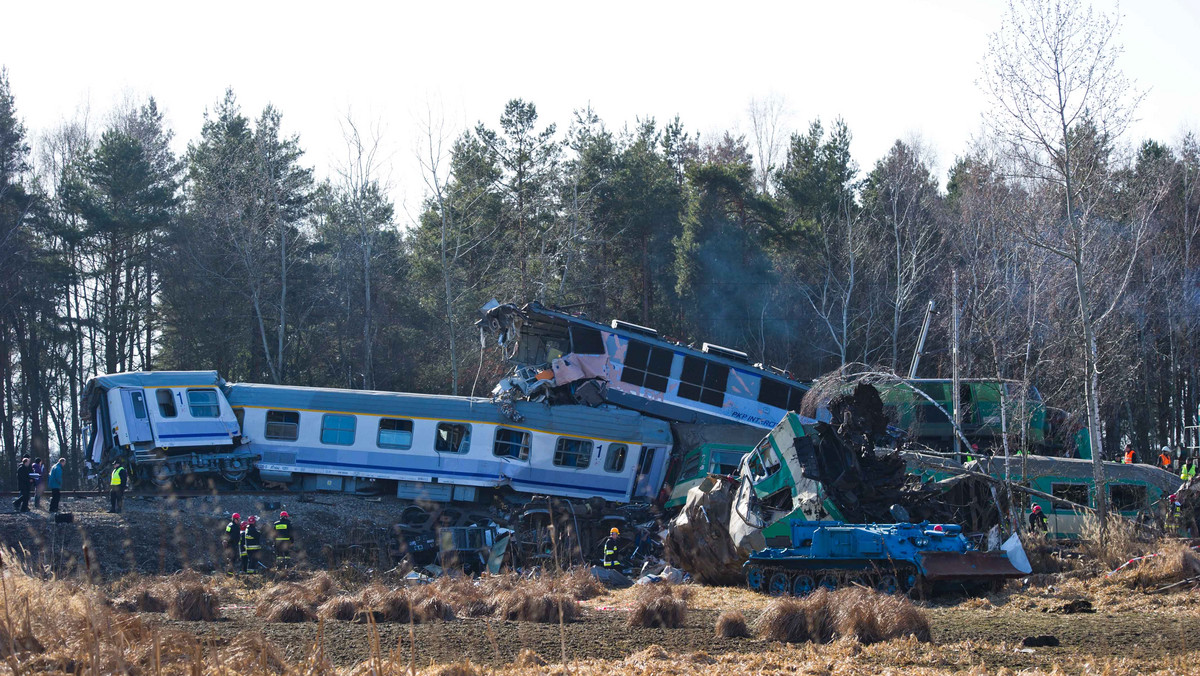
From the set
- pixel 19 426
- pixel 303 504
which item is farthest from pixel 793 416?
pixel 19 426

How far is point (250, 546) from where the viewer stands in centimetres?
1884

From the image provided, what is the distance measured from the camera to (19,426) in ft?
138

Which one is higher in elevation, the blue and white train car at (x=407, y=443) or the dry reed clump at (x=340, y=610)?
the blue and white train car at (x=407, y=443)

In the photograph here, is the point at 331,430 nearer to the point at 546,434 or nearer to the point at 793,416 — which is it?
the point at 546,434

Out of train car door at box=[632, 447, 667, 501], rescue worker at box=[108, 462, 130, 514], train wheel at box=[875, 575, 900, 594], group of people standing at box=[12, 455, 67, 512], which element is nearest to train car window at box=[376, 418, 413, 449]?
rescue worker at box=[108, 462, 130, 514]

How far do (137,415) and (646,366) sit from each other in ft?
42.2

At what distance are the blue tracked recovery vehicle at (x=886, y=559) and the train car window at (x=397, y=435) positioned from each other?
11485mm

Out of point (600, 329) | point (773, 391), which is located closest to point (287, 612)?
point (600, 329)

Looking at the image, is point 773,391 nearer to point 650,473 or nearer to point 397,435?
point 650,473

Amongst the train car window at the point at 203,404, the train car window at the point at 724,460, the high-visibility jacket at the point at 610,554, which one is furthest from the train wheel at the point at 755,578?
the train car window at the point at 203,404

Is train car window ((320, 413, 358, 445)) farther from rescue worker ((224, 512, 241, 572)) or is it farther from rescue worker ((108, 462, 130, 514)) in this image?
rescue worker ((224, 512, 241, 572))

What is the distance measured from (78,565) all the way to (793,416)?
13631 mm

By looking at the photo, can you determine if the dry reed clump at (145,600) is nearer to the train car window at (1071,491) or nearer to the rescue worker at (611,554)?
the rescue worker at (611,554)

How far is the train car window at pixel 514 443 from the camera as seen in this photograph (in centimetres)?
2461
